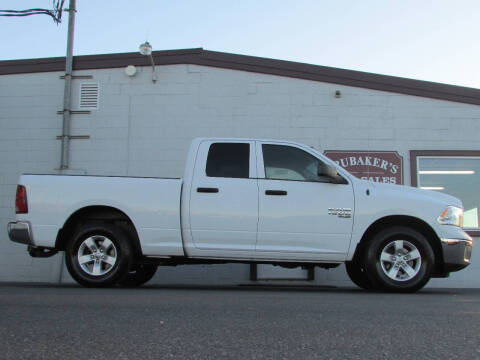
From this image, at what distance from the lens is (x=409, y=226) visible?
6.95 m

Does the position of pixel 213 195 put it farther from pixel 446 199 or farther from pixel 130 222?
pixel 446 199


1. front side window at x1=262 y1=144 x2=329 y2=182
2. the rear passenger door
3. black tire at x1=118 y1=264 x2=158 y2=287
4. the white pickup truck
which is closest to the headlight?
the white pickup truck

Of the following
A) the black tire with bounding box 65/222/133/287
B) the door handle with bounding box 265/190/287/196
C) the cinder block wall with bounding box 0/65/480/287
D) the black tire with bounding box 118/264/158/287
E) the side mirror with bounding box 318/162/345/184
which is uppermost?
the cinder block wall with bounding box 0/65/480/287

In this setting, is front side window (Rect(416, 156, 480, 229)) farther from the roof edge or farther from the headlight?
the headlight

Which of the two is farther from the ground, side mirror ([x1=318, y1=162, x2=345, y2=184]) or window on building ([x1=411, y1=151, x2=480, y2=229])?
window on building ([x1=411, y1=151, x2=480, y2=229])

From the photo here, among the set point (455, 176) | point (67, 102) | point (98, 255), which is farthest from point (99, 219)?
point (455, 176)

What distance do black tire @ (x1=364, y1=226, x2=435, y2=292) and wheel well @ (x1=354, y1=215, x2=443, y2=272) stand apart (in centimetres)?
14

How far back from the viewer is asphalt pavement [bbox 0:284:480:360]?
2717mm

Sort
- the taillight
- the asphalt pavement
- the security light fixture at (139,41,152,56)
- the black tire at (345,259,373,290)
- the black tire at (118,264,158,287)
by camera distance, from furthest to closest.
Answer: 1. the security light fixture at (139,41,152,56)
2. the black tire at (118,264,158,287)
3. the black tire at (345,259,373,290)
4. the taillight
5. the asphalt pavement

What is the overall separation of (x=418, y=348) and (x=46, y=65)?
11117 millimetres

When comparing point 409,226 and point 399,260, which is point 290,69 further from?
point 399,260

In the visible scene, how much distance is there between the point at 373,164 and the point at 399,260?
5.00 m

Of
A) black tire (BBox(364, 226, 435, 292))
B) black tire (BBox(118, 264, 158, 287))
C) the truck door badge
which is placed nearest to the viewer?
black tire (BBox(364, 226, 435, 292))

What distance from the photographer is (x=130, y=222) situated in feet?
23.1
